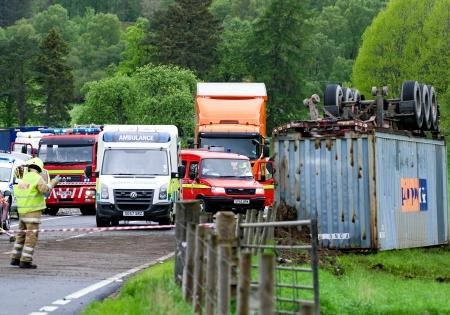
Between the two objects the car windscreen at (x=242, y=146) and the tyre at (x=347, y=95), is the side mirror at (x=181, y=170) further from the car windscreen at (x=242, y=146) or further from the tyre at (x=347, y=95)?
the car windscreen at (x=242, y=146)

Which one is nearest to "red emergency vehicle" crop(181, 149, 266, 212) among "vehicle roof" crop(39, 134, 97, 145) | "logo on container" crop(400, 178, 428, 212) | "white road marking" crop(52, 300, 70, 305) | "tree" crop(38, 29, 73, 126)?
"logo on container" crop(400, 178, 428, 212)

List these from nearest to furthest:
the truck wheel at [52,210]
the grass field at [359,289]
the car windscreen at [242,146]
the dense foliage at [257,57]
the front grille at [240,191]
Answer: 1. the grass field at [359,289]
2. the front grille at [240,191]
3. the car windscreen at [242,146]
4. the truck wheel at [52,210]
5. the dense foliage at [257,57]

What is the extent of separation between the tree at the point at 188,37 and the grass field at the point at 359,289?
92733 millimetres

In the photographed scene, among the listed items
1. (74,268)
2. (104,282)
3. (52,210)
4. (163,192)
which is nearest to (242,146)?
(163,192)

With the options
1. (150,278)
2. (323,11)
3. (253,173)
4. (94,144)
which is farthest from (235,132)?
(323,11)

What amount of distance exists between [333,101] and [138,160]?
6177 mm

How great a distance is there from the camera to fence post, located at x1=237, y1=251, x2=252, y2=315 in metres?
9.09

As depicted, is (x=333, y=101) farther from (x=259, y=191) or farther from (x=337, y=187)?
(x=259, y=191)

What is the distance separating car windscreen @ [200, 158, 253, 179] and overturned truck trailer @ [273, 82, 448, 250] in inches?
389

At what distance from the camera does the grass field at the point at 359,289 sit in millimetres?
14055

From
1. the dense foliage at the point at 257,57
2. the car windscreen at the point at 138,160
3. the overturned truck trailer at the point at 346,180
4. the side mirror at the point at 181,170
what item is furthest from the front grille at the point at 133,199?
the dense foliage at the point at 257,57

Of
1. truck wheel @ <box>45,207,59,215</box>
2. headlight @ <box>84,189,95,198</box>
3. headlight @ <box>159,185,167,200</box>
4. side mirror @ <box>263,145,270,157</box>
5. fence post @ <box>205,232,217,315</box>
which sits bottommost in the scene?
fence post @ <box>205,232,217,315</box>

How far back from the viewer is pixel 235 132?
1555 inches

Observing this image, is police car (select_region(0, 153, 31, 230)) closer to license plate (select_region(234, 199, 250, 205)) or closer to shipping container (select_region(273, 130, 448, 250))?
license plate (select_region(234, 199, 250, 205))
